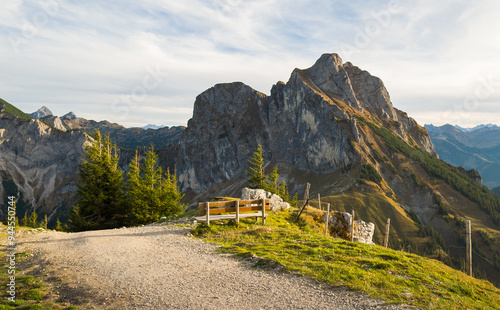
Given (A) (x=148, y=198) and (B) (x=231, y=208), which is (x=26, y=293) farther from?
(A) (x=148, y=198)

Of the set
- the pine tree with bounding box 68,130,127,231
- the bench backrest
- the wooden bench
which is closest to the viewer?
the wooden bench

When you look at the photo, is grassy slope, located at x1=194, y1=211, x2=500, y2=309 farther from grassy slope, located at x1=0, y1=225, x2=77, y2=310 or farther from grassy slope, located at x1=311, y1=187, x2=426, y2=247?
grassy slope, located at x1=311, y1=187, x2=426, y2=247

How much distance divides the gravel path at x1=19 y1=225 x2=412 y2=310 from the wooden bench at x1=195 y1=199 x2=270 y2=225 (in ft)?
13.0

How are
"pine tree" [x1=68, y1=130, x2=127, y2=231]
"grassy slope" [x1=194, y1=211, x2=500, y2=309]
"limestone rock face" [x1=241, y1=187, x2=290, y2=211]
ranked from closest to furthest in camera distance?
"grassy slope" [x1=194, y1=211, x2=500, y2=309] < "limestone rock face" [x1=241, y1=187, x2=290, y2=211] < "pine tree" [x1=68, y1=130, x2=127, y2=231]

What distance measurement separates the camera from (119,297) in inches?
408

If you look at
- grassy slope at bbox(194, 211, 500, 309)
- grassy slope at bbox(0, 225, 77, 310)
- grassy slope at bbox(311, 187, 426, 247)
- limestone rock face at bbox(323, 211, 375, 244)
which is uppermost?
grassy slope at bbox(194, 211, 500, 309)

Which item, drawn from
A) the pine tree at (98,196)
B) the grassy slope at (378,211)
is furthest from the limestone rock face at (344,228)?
the grassy slope at (378,211)

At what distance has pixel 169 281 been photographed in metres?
11.8

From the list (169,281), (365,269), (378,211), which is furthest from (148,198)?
(378,211)

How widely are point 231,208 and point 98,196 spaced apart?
71.5 ft

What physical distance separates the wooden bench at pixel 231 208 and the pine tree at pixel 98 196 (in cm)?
1853

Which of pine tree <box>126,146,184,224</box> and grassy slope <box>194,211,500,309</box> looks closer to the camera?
grassy slope <box>194,211,500,309</box>

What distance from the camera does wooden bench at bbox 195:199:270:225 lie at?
21.7m

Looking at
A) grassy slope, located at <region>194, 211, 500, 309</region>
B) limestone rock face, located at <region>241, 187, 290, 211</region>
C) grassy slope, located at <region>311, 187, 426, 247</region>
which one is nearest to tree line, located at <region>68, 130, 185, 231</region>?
limestone rock face, located at <region>241, 187, 290, 211</region>
